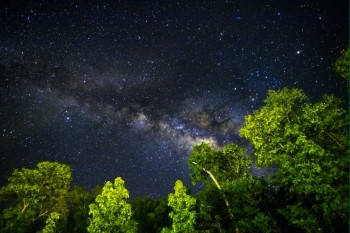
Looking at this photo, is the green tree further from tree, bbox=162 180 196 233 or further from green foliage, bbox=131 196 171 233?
green foliage, bbox=131 196 171 233

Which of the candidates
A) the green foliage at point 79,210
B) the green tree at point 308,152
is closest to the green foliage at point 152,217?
the green foliage at point 79,210

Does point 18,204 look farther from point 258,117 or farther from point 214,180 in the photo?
point 258,117

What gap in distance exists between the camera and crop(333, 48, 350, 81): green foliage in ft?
52.3

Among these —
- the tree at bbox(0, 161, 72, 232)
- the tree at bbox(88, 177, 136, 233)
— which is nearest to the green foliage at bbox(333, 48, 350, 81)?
the tree at bbox(88, 177, 136, 233)

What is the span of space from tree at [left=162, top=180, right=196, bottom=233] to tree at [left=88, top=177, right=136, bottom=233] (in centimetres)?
323

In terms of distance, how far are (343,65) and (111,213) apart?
18011mm

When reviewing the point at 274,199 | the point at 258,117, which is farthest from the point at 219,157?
the point at 258,117

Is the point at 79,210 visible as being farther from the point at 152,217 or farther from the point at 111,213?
the point at 111,213

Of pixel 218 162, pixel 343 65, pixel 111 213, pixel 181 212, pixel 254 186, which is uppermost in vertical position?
pixel 218 162

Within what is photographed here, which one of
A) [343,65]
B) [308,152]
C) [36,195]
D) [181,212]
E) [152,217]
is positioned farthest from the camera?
[152,217]

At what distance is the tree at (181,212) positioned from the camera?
19406mm

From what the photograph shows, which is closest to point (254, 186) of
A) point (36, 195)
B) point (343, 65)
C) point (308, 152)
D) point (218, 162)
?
point (218, 162)

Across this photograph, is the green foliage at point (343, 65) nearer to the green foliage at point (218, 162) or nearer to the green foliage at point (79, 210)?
the green foliage at point (218, 162)

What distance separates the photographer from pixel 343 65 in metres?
16.2
